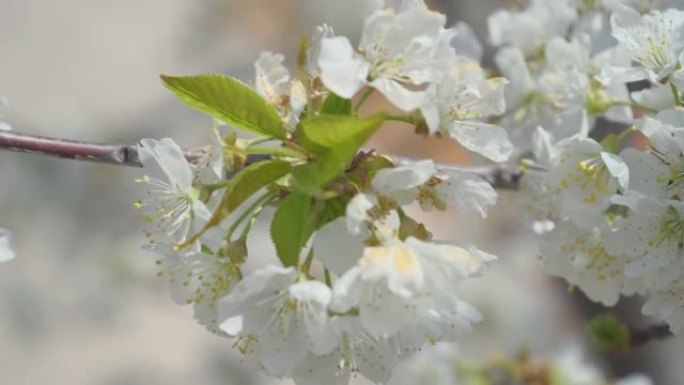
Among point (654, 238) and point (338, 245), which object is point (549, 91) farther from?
point (338, 245)

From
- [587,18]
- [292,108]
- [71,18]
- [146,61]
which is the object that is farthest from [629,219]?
[71,18]

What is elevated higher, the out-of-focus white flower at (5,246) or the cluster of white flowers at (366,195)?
the cluster of white flowers at (366,195)

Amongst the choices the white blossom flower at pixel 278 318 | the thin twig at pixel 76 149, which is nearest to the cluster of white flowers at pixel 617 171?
the white blossom flower at pixel 278 318

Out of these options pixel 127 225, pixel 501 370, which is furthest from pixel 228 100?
pixel 127 225

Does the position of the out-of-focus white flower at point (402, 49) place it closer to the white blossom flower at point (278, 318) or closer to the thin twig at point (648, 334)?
the white blossom flower at point (278, 318)

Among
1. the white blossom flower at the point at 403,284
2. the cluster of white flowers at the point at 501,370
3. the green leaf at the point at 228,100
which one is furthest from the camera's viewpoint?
the cluster of white flowers at the point at 501,370

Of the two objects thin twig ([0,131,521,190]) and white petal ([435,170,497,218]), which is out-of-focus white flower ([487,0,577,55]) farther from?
white petal ([435,170,497,218])

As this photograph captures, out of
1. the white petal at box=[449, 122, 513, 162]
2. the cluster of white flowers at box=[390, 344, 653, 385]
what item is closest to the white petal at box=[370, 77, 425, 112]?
the white petal at box=[449, 122, 513, 162]
